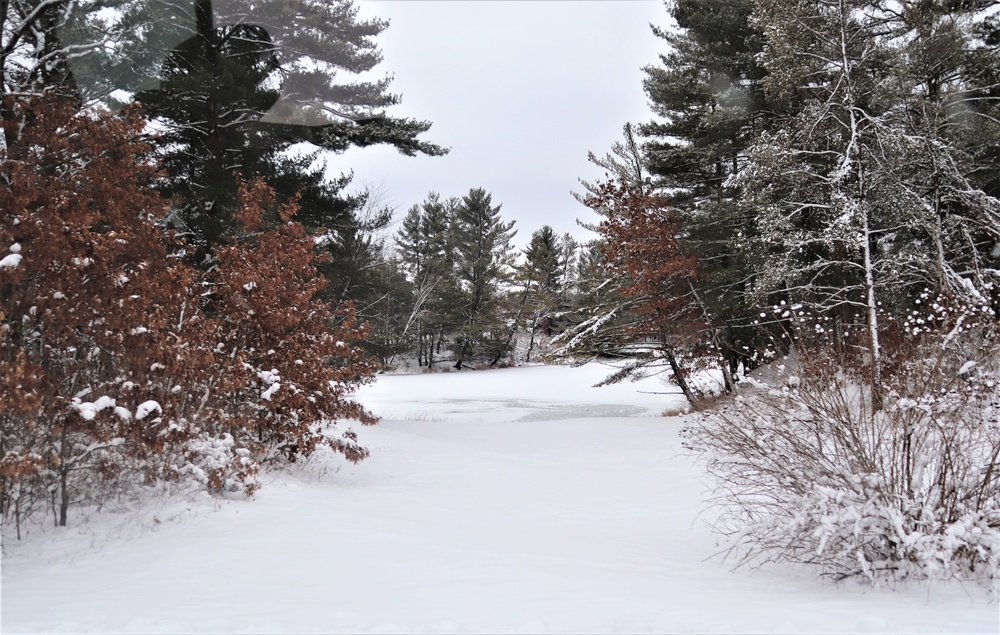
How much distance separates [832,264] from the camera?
11875 millimetres

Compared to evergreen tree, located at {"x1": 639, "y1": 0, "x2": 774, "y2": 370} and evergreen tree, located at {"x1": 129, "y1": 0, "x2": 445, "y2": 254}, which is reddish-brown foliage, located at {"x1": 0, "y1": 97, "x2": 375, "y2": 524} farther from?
evergreen tree, located at {"x1": 639, "y1": 0, "x2": 774, "y2": 370}

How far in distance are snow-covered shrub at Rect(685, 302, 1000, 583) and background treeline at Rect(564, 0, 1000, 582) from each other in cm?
2

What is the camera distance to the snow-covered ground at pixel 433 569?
3465mm

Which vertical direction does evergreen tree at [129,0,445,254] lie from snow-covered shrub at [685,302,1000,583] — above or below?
above

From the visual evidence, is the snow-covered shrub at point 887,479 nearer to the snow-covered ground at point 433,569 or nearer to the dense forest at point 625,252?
the dense forest at point 625,252

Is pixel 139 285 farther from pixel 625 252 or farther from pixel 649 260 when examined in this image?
pixel 649 260

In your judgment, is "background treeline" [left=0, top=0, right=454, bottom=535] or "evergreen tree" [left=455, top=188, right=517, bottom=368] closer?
"background treeline" [left=0, top=0, right=454, bottom=535]

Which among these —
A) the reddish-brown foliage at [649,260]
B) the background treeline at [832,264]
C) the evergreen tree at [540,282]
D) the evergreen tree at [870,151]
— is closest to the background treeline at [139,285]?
the background treeline at [832,264]

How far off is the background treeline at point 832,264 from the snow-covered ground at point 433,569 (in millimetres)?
513

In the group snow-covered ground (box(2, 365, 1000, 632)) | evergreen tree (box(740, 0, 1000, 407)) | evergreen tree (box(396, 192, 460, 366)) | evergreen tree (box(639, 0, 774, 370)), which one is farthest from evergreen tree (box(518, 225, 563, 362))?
snow-covered ground (box(2, 365, 1000, 632))

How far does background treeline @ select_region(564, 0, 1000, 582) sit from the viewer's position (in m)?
4.11

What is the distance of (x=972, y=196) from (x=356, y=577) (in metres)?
11.8

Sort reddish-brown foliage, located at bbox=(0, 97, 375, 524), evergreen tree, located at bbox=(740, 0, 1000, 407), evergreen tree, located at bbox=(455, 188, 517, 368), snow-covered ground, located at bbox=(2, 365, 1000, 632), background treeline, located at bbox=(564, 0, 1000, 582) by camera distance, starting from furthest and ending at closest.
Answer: evergreen tree, located at bbox=(455, 188, 517, 368) < evergreen tree, located at bbox=(740, 0, 1000, 407) < reddish-brown foliage, located at bbox=(0, 97, 375, 524) < background treeline, located at bbox=(564, 0, 1000, 582) < snow-covered ground, located at bbox=(2, 365, 1000, 632)

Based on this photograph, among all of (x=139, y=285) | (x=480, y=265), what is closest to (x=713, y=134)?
(x=139, y=285)
